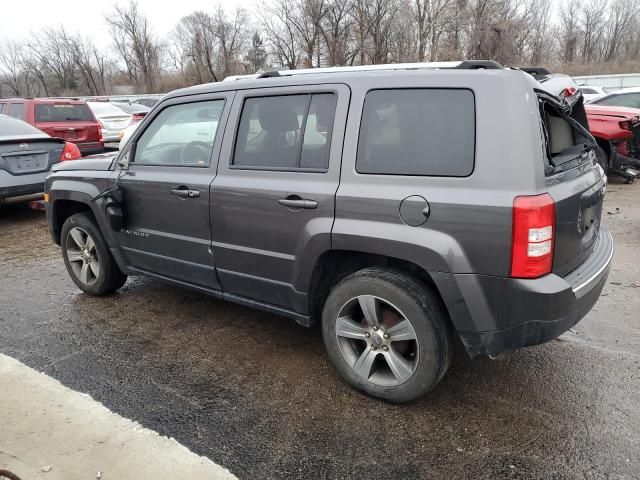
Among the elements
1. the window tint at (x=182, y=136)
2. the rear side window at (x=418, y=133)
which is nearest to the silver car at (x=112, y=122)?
the window tint at (x=182, y=136)

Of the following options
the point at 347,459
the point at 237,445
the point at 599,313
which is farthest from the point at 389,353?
the point at 599,313

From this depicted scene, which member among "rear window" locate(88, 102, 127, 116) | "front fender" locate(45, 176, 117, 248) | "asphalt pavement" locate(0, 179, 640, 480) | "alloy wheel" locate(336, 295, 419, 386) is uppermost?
"rear window" locate(88, 102, 127, 116)

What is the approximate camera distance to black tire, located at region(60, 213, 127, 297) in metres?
4.28

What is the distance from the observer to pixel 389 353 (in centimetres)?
279

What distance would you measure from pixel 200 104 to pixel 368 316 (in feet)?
6.63

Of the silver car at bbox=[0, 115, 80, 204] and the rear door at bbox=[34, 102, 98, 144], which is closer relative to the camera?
the silver car at bbox=[0, 115, 80, 204]

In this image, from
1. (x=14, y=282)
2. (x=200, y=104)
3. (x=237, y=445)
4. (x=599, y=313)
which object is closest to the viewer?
(x=237, y=445)

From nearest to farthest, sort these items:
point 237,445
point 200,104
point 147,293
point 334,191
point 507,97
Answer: point 507,97, point 237,445, point 334,191, point 200,104, point 147,293

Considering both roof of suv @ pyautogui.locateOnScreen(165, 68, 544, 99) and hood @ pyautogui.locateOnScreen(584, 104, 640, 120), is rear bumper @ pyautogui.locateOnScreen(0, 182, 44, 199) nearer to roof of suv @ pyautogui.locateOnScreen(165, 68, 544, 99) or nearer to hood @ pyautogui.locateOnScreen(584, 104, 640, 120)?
roof of suv @ pyautogui.locateOnScreen(165, 68, 544, 99)

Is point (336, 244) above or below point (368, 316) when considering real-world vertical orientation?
above

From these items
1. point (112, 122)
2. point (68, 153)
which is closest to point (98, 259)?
point (68, 153)

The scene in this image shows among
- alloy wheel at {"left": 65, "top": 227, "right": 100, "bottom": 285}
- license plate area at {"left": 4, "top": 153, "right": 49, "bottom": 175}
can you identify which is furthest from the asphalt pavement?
license plate area at {"left": 4, "top": 153, "right": 49, "bottom": 175}

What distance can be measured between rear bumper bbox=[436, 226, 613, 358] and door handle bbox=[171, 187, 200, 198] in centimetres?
186

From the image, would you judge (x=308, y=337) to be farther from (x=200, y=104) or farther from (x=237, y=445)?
(x=200, y=104)
